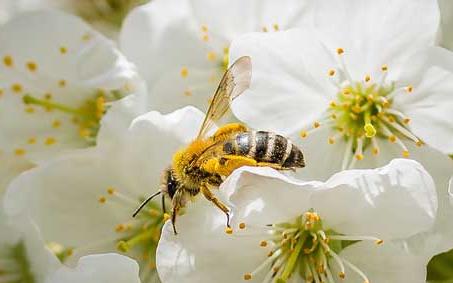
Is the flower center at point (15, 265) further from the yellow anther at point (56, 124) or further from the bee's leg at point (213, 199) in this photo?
the bee's leg at point (213, 199)

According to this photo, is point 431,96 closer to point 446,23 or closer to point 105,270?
point 446,23

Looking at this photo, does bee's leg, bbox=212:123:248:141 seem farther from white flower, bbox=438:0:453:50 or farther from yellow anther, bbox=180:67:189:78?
white flower, bbox=438:0:453:50

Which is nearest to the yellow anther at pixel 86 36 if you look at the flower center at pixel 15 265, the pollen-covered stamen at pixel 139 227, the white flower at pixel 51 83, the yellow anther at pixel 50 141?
the white flower at pixel 51 83

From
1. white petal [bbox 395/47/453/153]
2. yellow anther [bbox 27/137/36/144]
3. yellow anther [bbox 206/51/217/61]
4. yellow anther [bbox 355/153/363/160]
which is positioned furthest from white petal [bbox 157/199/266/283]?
yellow anther [bbox 27/137/36/144]

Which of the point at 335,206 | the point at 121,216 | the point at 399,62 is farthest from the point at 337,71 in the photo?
the point at 121,216

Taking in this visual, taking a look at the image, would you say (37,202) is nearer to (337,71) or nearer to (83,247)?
(83,247)

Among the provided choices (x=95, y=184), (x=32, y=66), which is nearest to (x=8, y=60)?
(x=32, y=66)
